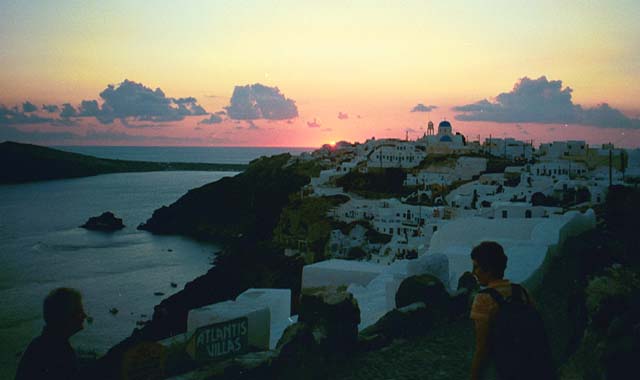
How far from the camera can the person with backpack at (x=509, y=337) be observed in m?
2.85

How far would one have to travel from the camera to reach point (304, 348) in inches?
193

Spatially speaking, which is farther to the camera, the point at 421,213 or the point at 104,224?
the point at 104,224

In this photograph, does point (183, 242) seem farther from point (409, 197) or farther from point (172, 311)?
point (172, 311)

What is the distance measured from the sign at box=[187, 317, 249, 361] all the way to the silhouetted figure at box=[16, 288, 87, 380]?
1325 mm

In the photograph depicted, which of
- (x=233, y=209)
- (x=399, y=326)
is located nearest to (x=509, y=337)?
(x=399, y=326)

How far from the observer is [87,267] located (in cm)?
4081

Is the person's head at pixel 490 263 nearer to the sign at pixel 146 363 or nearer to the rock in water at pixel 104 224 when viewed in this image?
the sign at pixel 146 363

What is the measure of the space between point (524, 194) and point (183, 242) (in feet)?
109

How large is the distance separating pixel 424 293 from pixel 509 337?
381 cm

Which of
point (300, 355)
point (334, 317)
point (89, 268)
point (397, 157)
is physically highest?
point (397, 157)

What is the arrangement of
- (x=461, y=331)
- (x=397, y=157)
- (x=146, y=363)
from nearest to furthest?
(x=146, y=363), (x=461, y=331), (x=397, y=157)

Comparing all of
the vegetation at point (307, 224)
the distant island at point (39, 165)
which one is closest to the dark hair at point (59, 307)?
the vegetation at point (307, 224)

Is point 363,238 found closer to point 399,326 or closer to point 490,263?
point 399,326

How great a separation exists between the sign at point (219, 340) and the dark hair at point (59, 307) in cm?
142
